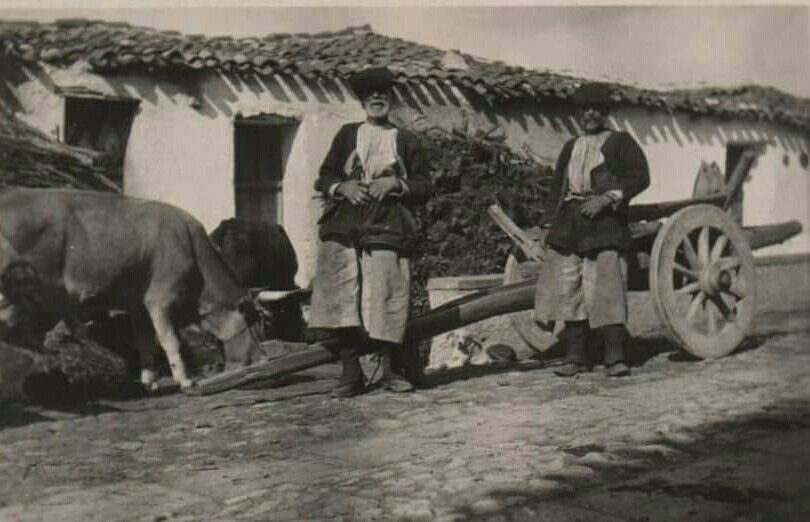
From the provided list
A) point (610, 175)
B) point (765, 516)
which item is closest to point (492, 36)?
point (610, 175)

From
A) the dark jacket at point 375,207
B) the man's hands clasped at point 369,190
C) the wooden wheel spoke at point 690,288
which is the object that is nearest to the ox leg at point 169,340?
the dark jacket at point 375,207

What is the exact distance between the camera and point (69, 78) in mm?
7590

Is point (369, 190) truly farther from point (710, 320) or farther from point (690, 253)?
point (710, 320)

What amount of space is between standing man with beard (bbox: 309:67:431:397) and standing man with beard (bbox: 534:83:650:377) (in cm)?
108

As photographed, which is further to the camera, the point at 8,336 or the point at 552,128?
the point at 552,128

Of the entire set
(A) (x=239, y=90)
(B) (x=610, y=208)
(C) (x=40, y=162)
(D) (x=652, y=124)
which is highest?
(A) (x=239, y=90)

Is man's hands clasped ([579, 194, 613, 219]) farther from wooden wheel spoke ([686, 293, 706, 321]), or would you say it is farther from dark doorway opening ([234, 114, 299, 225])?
dark doorway opening ([234, 114, 299, 225])

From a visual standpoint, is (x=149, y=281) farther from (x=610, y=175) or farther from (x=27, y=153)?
(x=610, y=175)

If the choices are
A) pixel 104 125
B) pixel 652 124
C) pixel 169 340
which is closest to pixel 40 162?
pixel 104 125

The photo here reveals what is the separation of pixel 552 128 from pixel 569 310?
10.5 ft

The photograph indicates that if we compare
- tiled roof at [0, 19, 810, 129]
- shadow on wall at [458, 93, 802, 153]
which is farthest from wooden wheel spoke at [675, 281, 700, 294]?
shadow on wall at [458, 93, 802, 153]

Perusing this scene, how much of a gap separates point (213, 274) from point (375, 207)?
1.50 m

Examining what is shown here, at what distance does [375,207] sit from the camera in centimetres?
536

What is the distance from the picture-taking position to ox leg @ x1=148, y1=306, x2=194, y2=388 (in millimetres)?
6078
